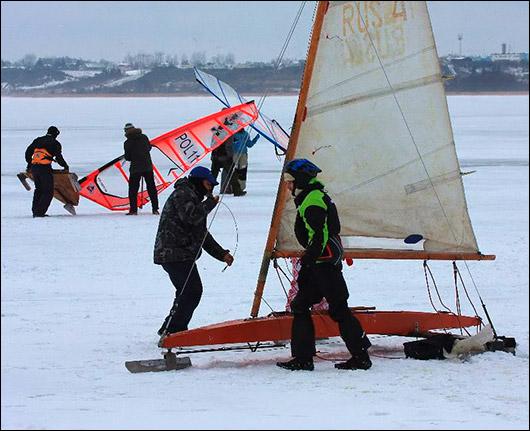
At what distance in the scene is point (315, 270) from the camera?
604 cm

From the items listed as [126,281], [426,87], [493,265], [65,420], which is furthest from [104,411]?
[493,265]

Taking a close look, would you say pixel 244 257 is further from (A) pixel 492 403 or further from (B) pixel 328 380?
(A) pixel 492 403

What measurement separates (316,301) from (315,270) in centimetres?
21

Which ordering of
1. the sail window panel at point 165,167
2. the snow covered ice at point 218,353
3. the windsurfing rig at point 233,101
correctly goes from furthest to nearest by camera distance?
the windsurfing rig at point 233,101 < the sail window panel at point 165,167 < the snow covered ice at point 218,353

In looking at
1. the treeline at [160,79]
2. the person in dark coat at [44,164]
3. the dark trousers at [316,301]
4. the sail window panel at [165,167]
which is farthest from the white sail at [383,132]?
the treeline at [160,79]

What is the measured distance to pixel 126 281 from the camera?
9266 mm

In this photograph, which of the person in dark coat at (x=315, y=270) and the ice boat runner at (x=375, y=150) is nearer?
the person in dark coat at (x=315, y=270)

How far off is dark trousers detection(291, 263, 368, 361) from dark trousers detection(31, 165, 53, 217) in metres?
7.74

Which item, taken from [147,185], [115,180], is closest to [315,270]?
[147,185]

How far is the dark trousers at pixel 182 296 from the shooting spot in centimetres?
670

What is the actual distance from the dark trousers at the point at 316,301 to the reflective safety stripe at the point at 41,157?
7700mm

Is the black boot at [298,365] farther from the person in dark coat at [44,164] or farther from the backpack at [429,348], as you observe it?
the person in dark coat at [44,164]

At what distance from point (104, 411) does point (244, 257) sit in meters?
5.39

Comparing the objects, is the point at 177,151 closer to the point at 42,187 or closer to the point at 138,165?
the point at 138,165
